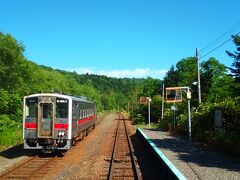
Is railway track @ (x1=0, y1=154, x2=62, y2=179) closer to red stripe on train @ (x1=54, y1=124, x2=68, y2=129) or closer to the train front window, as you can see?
red stripe on train @ (x1=54, y1=124, x2=68, y2=129)

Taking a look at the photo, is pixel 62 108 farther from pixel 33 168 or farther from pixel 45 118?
pixel 33 168

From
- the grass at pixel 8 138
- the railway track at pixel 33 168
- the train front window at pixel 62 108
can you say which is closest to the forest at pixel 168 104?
the grass at pixel 8 138

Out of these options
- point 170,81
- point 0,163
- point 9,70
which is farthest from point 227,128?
point 170,81

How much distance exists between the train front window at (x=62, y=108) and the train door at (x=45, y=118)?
0.26 m

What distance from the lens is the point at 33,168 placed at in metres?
15.8

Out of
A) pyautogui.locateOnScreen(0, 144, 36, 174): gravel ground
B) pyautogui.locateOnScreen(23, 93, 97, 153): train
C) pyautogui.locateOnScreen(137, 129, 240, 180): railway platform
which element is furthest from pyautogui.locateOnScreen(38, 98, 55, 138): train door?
pyautogui.locateOnScreen(137, 129, 240, 180): railway platform

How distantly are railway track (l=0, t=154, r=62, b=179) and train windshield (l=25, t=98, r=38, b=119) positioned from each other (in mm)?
1871

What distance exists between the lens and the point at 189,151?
18.7 metres

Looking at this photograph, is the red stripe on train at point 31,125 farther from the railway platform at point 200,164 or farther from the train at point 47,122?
the railway platform at point 200,164

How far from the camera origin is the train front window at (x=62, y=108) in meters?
19.5

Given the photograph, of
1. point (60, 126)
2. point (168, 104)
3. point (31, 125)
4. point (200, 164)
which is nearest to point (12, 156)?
point (31, 125)

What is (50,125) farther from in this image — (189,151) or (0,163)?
(189,151)

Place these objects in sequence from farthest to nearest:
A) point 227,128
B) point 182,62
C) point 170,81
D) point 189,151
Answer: point 182,62 < point 170,81 < point 227,128 < point 189,151

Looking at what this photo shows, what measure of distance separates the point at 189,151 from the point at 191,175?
21.9 feet
